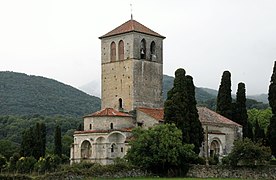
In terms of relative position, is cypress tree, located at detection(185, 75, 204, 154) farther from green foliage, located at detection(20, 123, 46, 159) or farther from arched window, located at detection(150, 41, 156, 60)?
green foliage, located at detection(20, 123, 46, 159)

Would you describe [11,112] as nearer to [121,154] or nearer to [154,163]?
[121,154]

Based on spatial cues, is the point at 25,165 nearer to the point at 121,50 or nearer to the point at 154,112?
the point at 154,112

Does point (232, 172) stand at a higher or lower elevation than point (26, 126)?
lower

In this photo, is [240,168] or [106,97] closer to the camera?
[240,168]

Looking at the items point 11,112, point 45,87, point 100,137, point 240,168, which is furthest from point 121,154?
point 45,87

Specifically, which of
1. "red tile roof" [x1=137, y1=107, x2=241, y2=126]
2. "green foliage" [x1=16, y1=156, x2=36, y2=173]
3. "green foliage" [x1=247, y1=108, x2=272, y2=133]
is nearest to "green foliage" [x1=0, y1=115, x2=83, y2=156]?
"green foliage" [x1=247, y1=108, x2=272, y2=133]

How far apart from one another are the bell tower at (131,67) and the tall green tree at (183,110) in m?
10.4

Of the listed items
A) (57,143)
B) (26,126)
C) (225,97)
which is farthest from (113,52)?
(26,126)

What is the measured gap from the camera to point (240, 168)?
50625 millimetres

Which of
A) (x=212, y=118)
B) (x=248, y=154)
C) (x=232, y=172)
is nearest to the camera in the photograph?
(x=232, y=172)

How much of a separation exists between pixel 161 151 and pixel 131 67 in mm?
17749

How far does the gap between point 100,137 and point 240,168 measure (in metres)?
17.6

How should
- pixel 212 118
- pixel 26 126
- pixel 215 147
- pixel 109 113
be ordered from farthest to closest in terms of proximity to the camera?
1. pixel 26 126
2. pixel 212 118
3. pixel 215 147
4. pixel 109 113

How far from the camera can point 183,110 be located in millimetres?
57812
